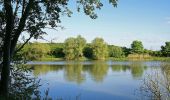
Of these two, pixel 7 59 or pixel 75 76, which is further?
pixel 75 76

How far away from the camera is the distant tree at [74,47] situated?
289 ft

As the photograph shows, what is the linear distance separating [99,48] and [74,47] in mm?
6722

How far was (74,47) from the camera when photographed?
87.7 meters

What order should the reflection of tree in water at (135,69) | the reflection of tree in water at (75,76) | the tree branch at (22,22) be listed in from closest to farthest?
the tree branch at (22,22) < the reflection of tree in water at (75,76) < the reflection of tree in water at (135,69)

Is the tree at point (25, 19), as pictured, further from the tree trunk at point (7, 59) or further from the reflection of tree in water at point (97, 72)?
the reflection of tree in water at point (97, 72)

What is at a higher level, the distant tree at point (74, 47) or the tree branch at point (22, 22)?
the distant tree at point (74, 47)

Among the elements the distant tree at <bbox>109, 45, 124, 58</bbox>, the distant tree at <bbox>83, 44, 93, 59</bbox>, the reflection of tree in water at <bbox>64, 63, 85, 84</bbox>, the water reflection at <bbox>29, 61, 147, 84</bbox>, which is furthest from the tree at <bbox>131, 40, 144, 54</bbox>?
the reflection of tree in water at <bbox>64, 63, 85, 84</bbox>

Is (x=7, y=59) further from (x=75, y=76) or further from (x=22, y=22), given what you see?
(x=75, y=76)

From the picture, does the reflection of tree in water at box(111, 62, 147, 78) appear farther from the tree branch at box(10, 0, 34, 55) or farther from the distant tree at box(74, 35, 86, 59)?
the distant tree at box(74, 35, 86, 59)

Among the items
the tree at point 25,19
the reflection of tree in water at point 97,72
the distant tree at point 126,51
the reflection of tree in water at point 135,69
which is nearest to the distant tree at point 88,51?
the distant tree at point 126,51

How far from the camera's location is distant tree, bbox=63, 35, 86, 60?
88.0m

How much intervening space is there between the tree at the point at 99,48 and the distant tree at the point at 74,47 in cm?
298

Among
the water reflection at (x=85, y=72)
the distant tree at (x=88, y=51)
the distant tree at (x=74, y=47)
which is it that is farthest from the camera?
the distant tree at (x=88, y=51)

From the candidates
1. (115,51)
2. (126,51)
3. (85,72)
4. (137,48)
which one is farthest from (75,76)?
(137,48)
